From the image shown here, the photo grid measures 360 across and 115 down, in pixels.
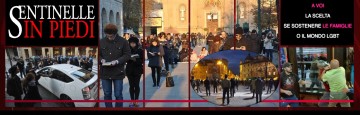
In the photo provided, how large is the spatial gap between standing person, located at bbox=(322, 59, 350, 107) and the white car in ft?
9.75

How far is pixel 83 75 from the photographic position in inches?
308

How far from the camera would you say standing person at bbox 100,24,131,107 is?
7.83m

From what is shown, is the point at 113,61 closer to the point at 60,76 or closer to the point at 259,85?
the point at 60,76

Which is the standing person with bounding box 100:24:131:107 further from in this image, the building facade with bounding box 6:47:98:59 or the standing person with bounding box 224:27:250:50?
the standing person with bounding box 224:27:250:50

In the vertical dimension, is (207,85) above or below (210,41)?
below

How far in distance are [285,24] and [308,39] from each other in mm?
347

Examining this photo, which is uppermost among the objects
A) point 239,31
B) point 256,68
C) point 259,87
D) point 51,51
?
point 239,31

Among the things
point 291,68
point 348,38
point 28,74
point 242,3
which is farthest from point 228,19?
point 28,74

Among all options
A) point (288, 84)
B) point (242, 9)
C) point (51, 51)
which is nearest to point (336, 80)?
point (288, 84)

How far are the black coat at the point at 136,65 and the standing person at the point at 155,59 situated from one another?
111 mm

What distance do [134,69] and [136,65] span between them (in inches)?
2.4

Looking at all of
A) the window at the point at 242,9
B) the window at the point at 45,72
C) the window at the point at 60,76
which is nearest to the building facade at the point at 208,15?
the window at the point at 242,9

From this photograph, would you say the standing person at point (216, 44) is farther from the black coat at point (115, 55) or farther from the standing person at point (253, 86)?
the black coat at point (115, 55)

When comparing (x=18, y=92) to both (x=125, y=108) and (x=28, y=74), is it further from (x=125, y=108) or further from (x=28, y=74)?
(x=125, y=108)
